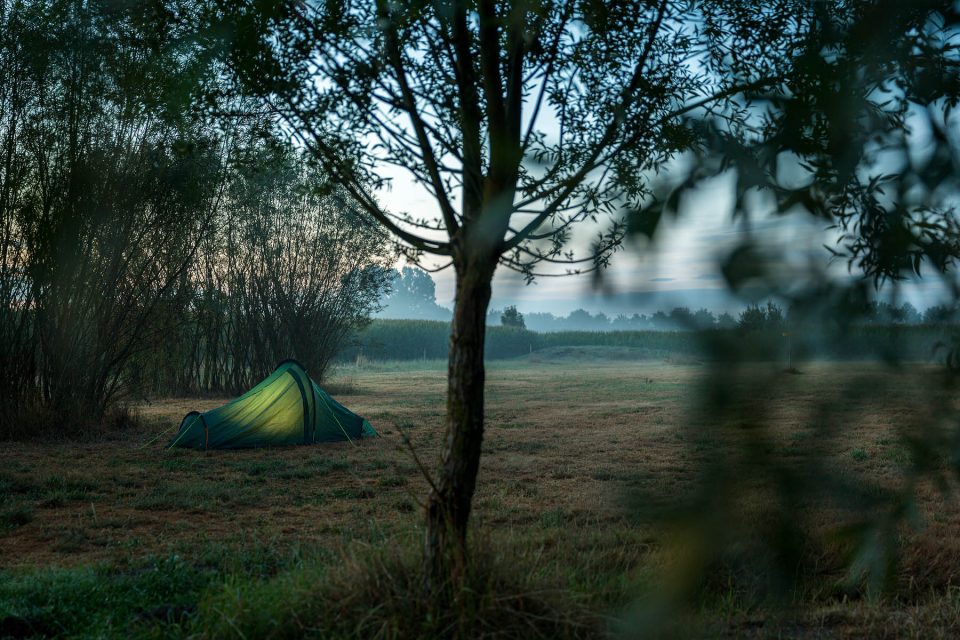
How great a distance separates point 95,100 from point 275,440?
4.08 meters

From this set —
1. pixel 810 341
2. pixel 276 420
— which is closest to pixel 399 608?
pixel 810 341

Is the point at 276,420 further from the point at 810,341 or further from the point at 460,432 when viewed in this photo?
the point at 810,341

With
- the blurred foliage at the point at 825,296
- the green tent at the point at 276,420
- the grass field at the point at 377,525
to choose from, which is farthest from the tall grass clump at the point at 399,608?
the green tent at the point at 276,420

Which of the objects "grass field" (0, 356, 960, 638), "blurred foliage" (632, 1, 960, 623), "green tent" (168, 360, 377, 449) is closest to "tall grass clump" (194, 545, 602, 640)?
"grass field" (0, 356, 960, 638)

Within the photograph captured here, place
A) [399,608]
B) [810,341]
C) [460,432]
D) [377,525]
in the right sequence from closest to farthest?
1. [810,341]
2. [399,608]
3. [460,432]
4. [377,525]

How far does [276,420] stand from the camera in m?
8.70

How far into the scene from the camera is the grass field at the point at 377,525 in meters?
0.55

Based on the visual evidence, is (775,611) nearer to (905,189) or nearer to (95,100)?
(905,189)

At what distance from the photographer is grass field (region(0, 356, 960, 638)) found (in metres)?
0.55

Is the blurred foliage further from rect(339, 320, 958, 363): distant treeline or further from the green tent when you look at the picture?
the green tent

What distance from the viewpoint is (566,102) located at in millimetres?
3096

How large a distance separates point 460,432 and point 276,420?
6609mm

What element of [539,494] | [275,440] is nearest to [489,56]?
[539,494]

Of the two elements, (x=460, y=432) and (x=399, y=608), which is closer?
(x=399, y=608)
